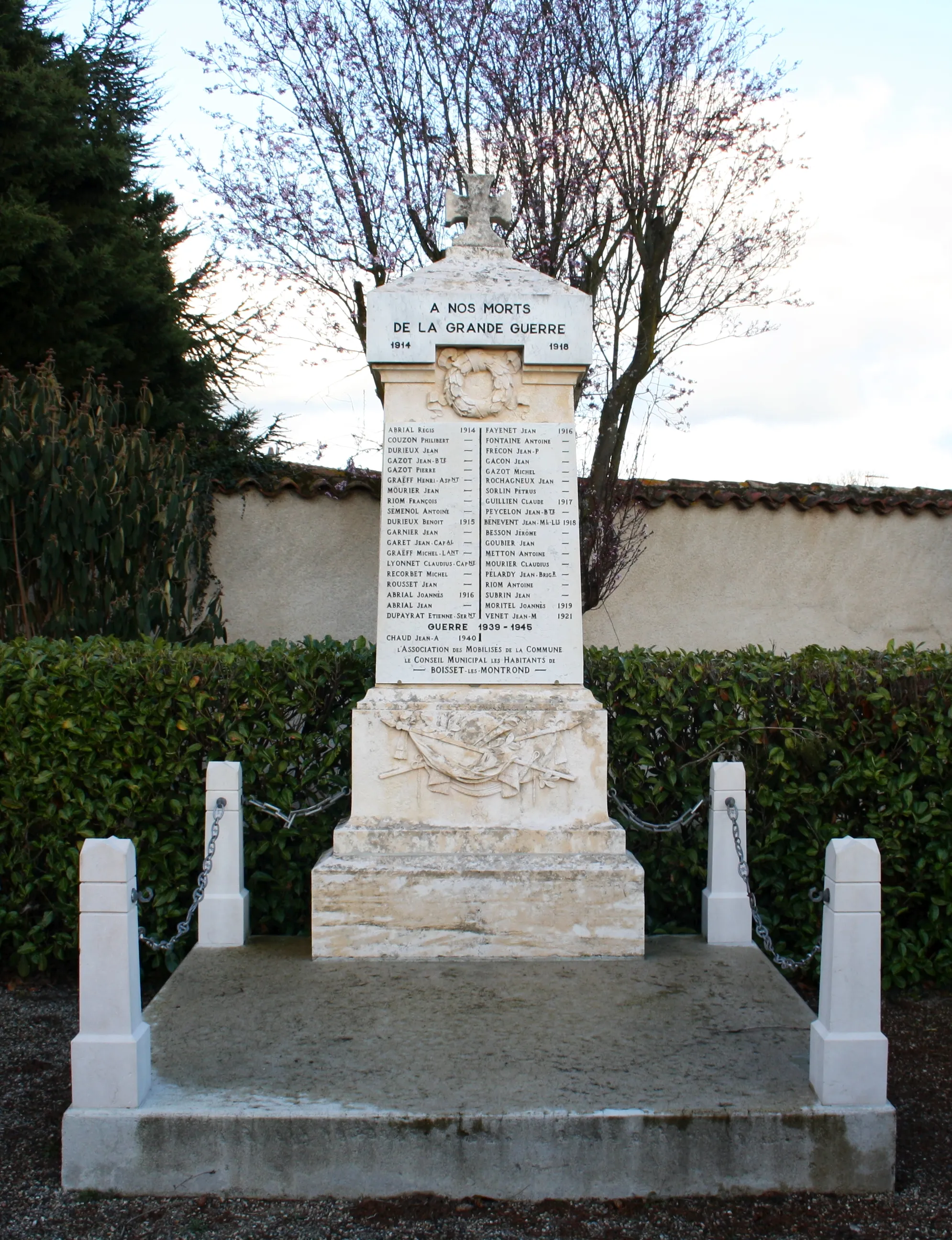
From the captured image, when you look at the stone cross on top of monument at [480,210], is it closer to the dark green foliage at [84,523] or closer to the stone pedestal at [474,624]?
the stone pedestal at [474,624]

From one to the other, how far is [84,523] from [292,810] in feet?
11.1

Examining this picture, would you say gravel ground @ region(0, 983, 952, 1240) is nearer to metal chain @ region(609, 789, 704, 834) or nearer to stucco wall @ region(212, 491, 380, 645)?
metal chain @ region(609, 789, 704, 834)

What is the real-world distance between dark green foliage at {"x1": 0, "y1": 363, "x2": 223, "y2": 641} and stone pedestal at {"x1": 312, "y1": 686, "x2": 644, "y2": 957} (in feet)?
11.8

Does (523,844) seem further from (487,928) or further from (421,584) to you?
(421,584)

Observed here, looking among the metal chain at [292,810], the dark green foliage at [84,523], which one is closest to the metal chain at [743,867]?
the metal chain at [292,810]

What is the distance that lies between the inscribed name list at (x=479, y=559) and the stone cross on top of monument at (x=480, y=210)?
94cm

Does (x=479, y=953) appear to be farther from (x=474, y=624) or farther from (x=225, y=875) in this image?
(x=474, y=624)

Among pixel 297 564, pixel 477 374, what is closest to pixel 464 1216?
pixel 477 374

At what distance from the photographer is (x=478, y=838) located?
169 inches

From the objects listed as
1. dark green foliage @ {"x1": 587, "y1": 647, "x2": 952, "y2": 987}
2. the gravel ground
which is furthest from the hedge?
the gravel ground

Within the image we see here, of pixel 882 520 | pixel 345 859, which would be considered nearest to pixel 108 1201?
pixel 345 859

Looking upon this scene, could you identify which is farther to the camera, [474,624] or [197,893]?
[474,624]

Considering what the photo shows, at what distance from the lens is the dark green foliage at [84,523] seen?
6859 millimetres

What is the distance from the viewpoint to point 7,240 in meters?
8.74
